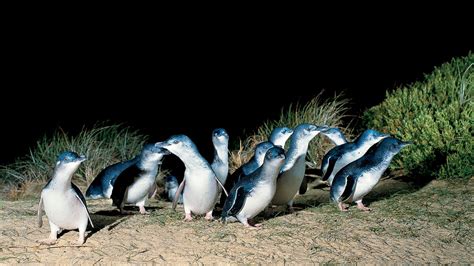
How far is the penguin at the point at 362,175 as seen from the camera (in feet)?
24.5

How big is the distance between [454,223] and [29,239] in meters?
3.50

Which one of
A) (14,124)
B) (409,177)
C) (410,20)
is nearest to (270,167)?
(409,177)

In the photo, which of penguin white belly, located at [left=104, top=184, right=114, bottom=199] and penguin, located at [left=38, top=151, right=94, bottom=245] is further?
penguin white belly, located at [left=104, top=184, right=114, bottom=199]

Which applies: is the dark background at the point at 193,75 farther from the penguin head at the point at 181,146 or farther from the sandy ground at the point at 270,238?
the penguin head at the point at 181,146

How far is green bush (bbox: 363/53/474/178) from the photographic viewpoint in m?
9.24

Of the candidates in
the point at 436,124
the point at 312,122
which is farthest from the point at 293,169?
the point at 312,122

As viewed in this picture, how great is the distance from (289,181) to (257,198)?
2.35ft

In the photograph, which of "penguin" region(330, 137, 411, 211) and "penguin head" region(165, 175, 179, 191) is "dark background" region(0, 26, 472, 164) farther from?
"penguin" region(330, 137, 411, 211)

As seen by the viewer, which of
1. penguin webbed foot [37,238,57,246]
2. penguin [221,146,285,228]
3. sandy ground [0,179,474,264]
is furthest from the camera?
penguin [221,146,285,228]

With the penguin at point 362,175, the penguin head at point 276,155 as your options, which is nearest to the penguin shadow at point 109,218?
the penguin head at point 276,155

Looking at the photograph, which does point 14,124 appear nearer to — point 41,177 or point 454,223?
point 41,177

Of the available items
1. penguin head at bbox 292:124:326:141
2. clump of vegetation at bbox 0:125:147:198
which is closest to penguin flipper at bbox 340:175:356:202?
penguin head at bbox 292:124:326:141

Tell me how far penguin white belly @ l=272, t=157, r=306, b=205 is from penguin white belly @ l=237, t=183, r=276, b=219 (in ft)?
2.05

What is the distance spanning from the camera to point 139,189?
24.7ft
